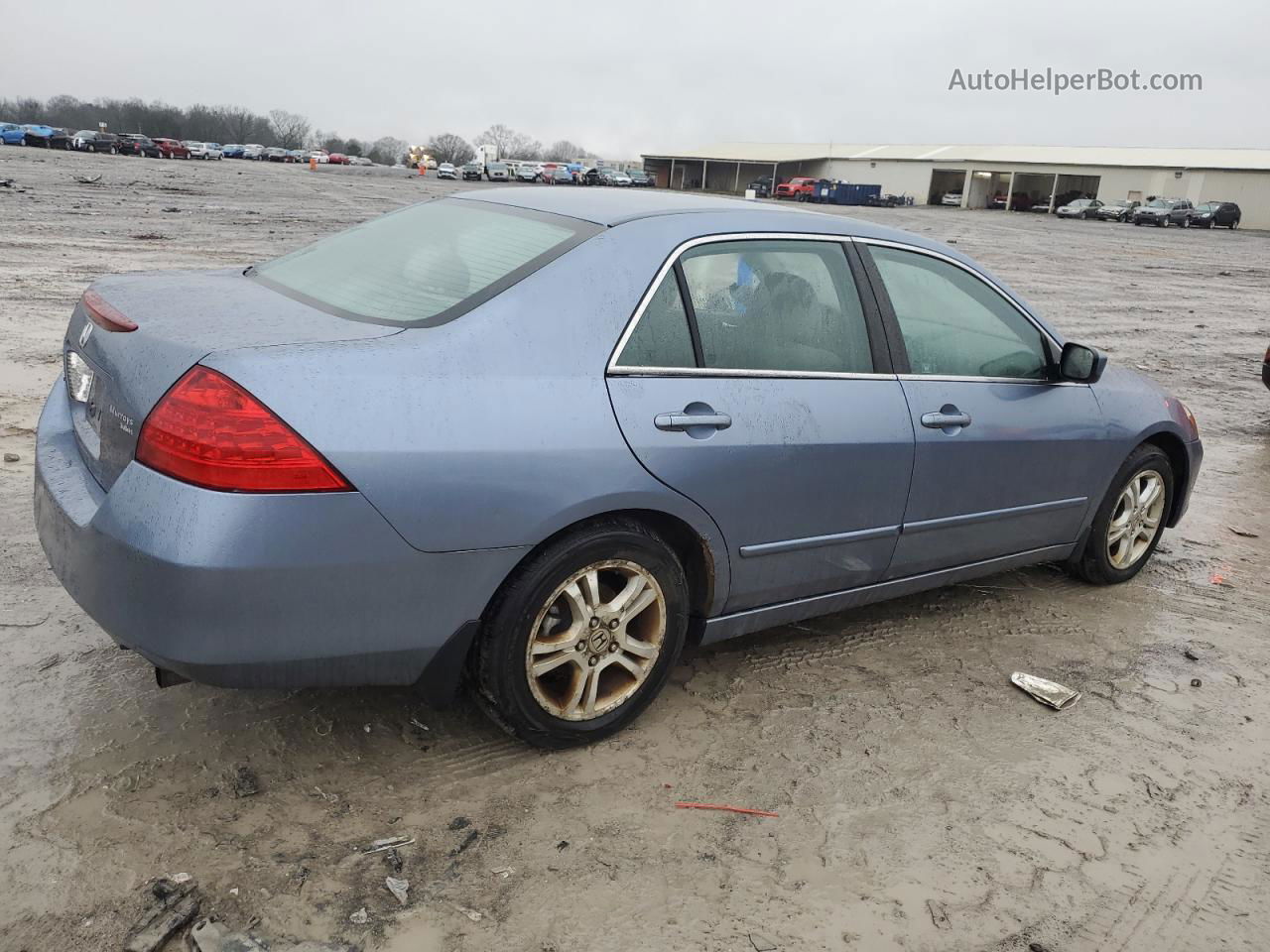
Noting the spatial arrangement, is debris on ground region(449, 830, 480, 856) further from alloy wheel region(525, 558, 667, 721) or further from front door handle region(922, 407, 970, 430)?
front door handle region(922, 407, 970, 430)

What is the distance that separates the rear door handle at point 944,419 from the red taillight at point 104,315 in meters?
2.55

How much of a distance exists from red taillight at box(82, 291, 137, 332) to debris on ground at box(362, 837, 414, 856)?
1515 millimetres

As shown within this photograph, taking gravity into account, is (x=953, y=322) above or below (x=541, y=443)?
above

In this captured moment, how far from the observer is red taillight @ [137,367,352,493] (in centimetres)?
237

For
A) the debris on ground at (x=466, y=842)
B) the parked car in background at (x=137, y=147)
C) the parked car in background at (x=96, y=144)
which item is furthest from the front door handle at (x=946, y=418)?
the parked car in background at (x=96, y=144)

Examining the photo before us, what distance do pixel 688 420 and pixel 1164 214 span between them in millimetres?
55731

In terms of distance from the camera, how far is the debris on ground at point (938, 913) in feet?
8.37

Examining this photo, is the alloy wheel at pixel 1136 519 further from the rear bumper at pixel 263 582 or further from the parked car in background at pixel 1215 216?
the parked car in background at pixel 1215 216

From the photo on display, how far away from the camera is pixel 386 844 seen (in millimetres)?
2654

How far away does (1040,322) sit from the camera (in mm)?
4266

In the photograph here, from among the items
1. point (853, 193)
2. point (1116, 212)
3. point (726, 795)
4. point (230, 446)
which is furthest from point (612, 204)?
point (853, 193)

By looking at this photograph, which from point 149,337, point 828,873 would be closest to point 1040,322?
point 828,873

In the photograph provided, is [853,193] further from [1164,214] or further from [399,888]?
[399,888]

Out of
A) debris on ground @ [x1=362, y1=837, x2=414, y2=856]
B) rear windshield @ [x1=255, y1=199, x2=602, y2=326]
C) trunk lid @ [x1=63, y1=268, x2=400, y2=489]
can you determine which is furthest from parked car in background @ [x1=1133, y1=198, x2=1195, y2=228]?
debris on ground @ [x1=362, y1=837, x2=414, y2=856]
